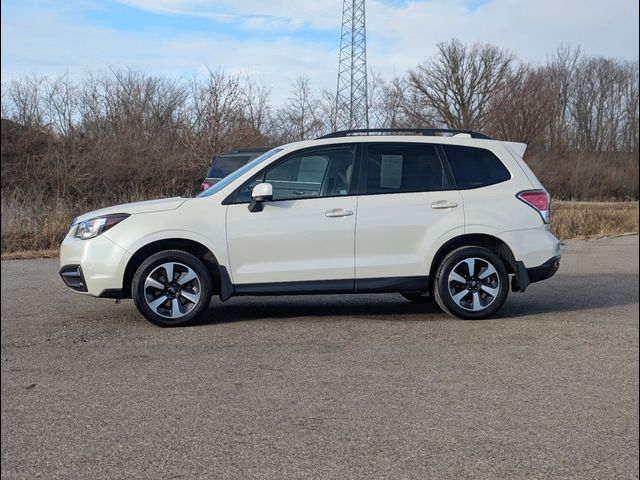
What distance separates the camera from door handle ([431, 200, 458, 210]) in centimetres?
639

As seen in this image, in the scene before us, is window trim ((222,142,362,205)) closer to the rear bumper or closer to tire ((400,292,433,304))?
tire ((400,292,433,304))

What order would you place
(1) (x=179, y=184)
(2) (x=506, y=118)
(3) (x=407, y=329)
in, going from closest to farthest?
(3) (x=407, y=329) → (2) (x=506, y=118) → (1) (x=179, y=184)

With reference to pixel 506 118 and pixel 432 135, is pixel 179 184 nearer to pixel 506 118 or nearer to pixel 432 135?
pixel 506 118

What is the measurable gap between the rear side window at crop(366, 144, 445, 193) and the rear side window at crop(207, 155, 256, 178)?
5.84m

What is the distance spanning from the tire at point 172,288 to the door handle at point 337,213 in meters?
1.26

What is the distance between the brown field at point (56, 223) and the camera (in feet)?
43.0

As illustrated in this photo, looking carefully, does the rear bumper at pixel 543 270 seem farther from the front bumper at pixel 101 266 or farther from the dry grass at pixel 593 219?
the dry grass at pixel 593 219

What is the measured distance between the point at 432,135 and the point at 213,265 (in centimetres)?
260

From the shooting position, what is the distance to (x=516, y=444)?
3.46 metres

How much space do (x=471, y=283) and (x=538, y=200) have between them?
3.57 feet

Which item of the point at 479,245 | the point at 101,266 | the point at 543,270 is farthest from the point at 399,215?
the point at 101,266

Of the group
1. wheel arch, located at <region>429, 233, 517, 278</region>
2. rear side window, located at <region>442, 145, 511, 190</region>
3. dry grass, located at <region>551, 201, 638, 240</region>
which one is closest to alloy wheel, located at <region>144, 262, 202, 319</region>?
wheel arch, located at <region>429, 233, 517, 278</region>

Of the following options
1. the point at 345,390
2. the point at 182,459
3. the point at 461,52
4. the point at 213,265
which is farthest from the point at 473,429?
the point at 461,52

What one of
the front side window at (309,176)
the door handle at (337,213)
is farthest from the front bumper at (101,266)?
the door handle at (337,213)
